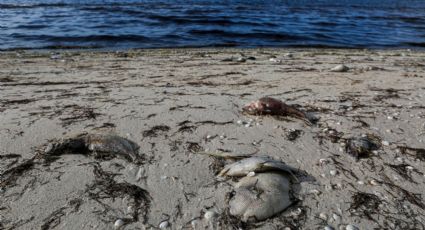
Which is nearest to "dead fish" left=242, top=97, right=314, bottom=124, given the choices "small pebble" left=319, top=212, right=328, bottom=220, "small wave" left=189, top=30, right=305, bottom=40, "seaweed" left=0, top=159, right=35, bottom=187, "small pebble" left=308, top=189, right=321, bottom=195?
"small pebble" left=308, top=189, right=321, bottom=195

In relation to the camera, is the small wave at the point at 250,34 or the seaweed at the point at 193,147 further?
the small wave at the point at 250,34

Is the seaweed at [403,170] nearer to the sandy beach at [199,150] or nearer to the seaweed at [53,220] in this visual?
the sandy beach at [199,150]

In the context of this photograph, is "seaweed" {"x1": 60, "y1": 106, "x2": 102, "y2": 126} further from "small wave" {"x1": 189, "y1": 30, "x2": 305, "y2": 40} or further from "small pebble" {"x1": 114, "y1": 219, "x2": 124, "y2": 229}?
"small wave" {"x1": 189, "y1": 30, "x2": 305, "y2": 40}

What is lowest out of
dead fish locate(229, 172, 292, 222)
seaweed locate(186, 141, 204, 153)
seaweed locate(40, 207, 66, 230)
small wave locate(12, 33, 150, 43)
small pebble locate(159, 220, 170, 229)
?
small wave locate(12, 33, 150, 43)

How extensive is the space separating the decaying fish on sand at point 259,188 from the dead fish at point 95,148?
3.45ft

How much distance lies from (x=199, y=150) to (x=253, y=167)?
84cm

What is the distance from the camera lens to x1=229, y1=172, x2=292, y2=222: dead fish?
2.66 m

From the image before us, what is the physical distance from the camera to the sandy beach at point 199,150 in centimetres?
272

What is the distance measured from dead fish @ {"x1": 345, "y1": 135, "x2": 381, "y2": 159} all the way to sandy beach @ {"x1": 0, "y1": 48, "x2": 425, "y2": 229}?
0.08 metres

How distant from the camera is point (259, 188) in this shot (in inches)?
111

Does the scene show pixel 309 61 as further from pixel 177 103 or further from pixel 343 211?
pixel 343 211

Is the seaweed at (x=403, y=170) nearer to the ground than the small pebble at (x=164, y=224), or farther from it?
farther from it

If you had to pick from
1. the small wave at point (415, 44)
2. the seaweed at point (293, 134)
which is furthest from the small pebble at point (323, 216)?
the small wave at point (415, 44)

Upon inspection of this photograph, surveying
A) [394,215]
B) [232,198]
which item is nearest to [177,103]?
[232,198]
